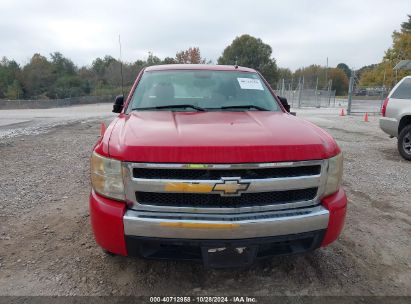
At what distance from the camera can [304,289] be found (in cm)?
274

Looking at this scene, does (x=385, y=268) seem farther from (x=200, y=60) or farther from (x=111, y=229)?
(x=200, y=60)

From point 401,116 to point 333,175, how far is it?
6075 mm

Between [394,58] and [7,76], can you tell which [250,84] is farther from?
[7,76]

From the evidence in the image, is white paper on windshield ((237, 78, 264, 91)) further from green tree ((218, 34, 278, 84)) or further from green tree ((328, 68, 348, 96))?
green tree ((328, 68, 348, 96))

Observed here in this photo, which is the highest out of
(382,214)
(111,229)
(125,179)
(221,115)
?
(221,115)

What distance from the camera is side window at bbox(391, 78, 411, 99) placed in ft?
25.1

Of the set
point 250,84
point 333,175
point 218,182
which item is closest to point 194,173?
point 218,182

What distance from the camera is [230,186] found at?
2.29 m

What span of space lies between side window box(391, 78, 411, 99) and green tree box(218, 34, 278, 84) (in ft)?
181

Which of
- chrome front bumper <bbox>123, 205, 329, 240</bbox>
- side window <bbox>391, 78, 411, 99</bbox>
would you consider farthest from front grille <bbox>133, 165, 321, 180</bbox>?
side window <bbox>391, 78, 411, 99</bbox>

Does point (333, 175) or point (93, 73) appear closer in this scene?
point (333, 175)

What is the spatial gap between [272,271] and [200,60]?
55.3 metres

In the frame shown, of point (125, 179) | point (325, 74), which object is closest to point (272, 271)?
point (125, 179)

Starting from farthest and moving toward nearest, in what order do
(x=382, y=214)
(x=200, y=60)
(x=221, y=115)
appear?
1. (x=200, y=60)
2. (x=382, y=214)
3. (x=221, y=115)
